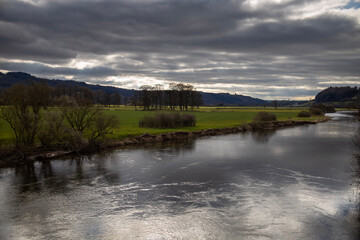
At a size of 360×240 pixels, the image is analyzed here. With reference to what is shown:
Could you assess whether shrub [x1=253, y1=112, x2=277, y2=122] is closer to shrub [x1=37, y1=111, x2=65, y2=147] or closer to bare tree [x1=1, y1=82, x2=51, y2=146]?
shrub [x1=37, y1=111, x2=65, y2=147]

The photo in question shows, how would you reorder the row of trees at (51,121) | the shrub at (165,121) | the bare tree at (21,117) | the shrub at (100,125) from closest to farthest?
1. the bare tree at (21,117)
2. the row of trees at (51,121)
3. the shrub at (100,125)
4. the shrub at (165,121)

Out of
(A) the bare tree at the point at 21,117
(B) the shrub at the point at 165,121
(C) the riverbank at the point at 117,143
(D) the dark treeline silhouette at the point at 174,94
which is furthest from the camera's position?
(D) the dark treeline silhouette at the point at 174,94

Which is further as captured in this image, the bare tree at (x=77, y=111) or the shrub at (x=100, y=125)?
the shrub at (x=100, y=125)

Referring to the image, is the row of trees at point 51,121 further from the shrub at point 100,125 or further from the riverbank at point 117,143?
the riverbank at point 117,143

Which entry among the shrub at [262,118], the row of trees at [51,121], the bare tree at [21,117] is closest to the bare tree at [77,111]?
the row of trees at [51,121]

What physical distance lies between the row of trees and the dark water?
3939 millimetres

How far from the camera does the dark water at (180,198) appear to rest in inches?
503

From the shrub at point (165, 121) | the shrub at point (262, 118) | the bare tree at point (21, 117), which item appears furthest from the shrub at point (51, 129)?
the shrub at point (262, 118)

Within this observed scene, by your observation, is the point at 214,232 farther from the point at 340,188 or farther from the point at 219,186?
the point at 340,188

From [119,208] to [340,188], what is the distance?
1549 centimetres

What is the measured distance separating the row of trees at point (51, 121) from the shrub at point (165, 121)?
12506 millimetres

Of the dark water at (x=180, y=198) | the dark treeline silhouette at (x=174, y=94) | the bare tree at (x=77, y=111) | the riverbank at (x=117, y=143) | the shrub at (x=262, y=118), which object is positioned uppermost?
the dark treeline silhouette at (x=174, y=94)

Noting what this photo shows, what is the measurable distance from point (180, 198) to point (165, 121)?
33121 mm

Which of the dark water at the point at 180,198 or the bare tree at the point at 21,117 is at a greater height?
the bare tree at the point at 21,117
